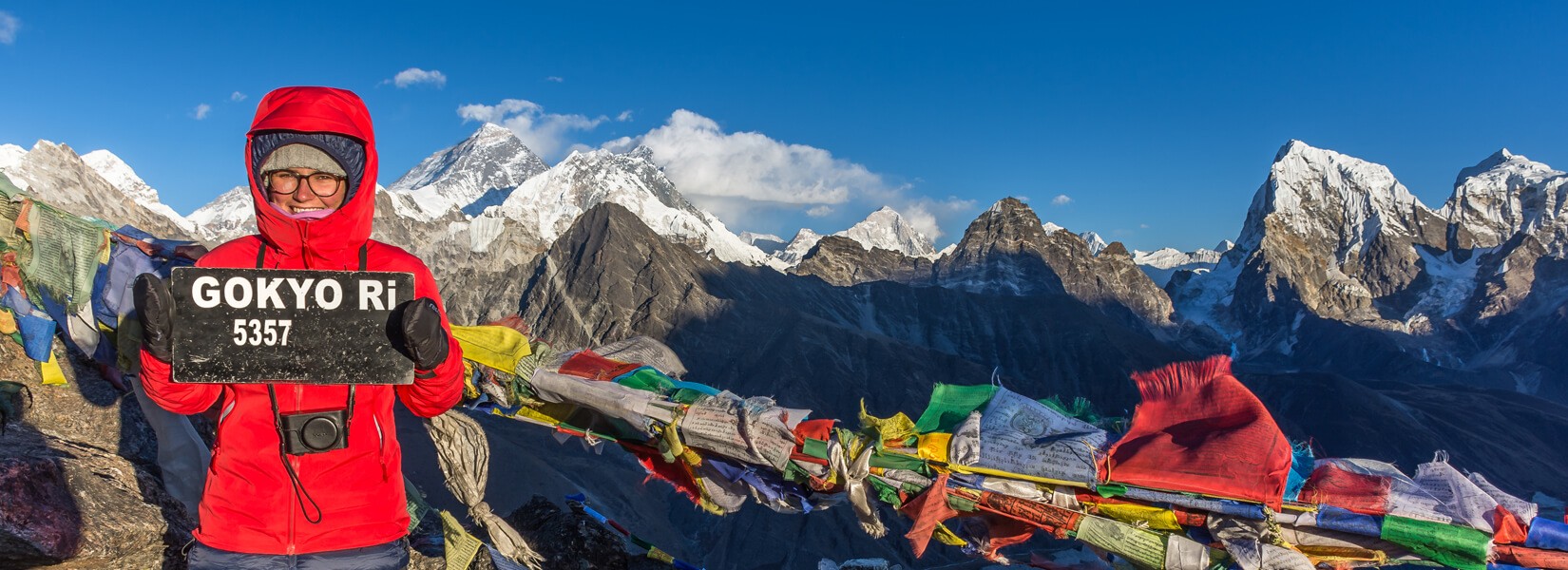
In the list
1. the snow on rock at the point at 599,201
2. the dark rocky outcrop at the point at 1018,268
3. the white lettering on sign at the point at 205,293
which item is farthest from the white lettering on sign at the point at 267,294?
the snow on rock at the point at 599,201

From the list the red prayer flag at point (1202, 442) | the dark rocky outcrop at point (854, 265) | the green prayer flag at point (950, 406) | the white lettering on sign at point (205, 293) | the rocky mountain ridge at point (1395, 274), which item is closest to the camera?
the white lettering on sign at point (205, 293)

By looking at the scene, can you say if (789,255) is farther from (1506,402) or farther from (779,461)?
(779,461)

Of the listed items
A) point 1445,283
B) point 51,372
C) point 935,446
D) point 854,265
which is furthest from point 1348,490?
point 1445,283

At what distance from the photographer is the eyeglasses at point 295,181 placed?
2986 mm

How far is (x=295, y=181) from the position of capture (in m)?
3.00

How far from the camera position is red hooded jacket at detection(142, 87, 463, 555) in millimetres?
2865

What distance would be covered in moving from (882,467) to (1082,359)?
224 feet

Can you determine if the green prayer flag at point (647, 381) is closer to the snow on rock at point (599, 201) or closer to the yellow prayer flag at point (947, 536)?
the yellow prayer flag at point (947, 536)

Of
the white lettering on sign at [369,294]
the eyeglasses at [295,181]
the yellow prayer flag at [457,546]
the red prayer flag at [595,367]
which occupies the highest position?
the eyeglasses at [295,181]

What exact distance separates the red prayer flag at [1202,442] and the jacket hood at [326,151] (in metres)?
4.46

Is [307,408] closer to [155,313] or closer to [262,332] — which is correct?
[262,332]

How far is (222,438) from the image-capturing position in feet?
9.39

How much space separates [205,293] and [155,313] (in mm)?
156

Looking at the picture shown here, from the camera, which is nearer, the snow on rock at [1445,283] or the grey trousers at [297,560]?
the grey trousers at [297,560]
